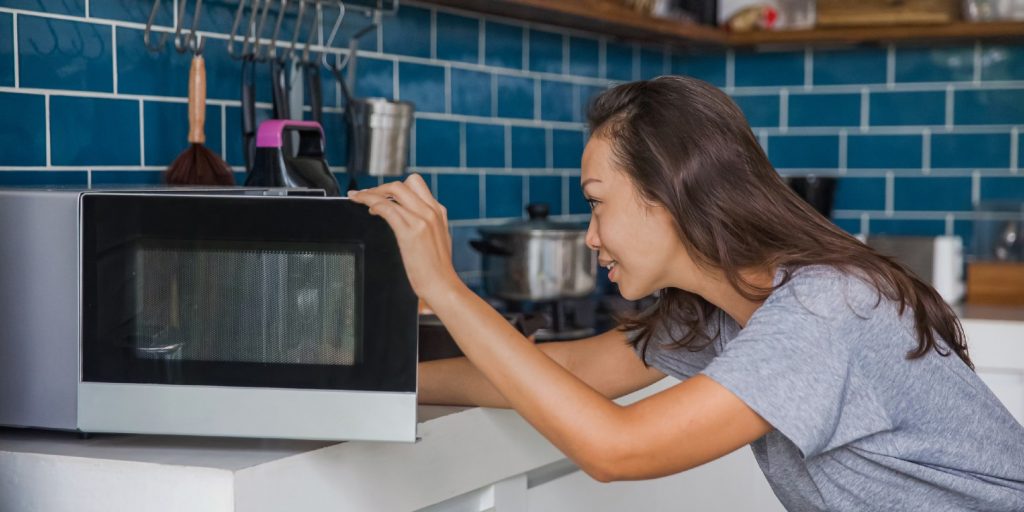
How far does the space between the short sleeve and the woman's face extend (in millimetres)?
143

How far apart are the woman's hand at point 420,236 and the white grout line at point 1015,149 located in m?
2.26

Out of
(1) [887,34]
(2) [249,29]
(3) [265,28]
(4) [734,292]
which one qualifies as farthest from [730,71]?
→ (4) [734,292]

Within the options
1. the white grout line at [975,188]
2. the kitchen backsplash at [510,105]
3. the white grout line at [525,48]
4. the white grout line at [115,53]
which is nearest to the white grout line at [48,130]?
the kitchen backsplash at [510,105]

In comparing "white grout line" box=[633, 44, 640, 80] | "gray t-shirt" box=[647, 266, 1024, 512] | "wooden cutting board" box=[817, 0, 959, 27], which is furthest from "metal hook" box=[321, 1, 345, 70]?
"wooden cutting board" box=[817, 0, 959, 27]

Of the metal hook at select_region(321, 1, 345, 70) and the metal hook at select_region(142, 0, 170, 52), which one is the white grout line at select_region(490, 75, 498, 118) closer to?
the metal hook at select_region(321, 1, 345, 70)

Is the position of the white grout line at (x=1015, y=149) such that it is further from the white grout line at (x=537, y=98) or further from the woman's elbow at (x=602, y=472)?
the woman's elbow at (x=602, y=472)

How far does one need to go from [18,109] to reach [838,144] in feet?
7.18

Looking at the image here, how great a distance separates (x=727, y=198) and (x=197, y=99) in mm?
836

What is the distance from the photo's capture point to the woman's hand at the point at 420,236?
1.19 metres

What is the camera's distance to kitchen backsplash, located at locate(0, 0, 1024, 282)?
1676mm

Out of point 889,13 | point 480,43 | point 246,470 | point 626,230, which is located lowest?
point 246,470

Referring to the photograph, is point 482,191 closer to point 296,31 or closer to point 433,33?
point 433,33

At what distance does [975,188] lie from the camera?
10.2 feet

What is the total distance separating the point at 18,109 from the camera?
161 cm
